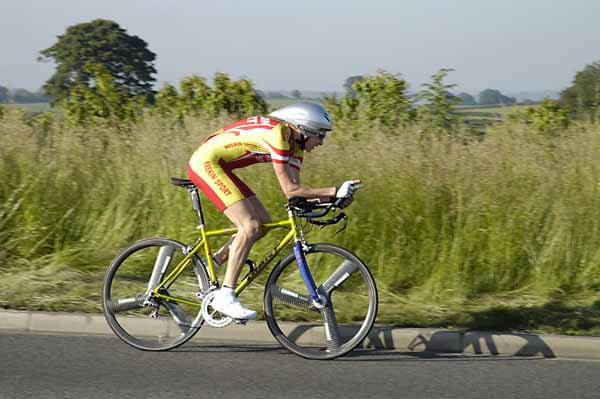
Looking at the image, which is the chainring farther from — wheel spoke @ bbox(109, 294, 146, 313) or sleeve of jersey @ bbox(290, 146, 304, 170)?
sleeve of jersey @ bbox(290, 146, 304, 170)

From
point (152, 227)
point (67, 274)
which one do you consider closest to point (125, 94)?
point (152, 227)

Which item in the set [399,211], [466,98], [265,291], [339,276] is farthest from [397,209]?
[466,98]

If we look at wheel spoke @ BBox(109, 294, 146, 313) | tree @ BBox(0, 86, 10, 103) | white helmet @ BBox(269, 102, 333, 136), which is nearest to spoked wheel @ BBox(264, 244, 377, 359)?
white helmet @ BBox(269, 102, 333, 136)

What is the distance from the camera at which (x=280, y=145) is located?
579 cm

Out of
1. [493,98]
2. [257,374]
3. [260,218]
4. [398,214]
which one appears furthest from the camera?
[493,98]

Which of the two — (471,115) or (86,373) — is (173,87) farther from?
(86,373)

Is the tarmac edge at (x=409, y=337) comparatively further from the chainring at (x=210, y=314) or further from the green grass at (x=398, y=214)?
the chainring at (x=210, y=314)

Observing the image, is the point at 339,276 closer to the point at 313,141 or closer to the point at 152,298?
the point at 313,141

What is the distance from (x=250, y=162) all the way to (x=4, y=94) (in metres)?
6.45

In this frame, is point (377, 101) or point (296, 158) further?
point (377, 101)

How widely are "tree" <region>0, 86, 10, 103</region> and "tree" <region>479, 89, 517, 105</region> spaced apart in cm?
697

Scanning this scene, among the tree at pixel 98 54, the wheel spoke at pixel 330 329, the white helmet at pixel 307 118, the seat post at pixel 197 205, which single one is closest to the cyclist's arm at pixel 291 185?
the white helmet at pixel 307 118

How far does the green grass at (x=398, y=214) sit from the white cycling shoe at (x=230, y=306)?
4.26 feet

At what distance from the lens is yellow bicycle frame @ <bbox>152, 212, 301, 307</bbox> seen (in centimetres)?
618
